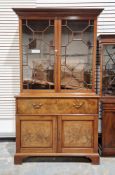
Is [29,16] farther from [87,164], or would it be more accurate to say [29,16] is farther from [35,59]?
[87,164]

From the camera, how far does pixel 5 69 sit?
4.12m

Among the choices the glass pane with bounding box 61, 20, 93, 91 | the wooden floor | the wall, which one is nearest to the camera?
the wooden floor

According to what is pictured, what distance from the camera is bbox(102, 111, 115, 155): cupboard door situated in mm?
3487

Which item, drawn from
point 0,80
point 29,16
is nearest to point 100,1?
point 29,16

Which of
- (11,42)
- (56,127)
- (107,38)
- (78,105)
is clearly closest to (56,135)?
(56,127)

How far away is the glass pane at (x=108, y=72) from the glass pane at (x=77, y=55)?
0.62 m

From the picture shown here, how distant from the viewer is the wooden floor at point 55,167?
306 cm

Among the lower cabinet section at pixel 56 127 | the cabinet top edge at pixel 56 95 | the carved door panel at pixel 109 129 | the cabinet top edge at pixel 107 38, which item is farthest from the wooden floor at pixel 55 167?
the cabinet top edge at pixel 107 38

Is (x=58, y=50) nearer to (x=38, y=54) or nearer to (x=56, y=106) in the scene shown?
(x=38, y=54)

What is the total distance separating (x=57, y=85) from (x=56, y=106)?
304 millimetres

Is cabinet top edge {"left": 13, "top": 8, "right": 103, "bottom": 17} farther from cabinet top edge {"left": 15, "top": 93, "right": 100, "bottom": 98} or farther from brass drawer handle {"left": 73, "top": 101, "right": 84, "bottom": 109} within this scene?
brass drawer handle {"left": 73, "top": 101, "right": 84, "bottom": 109}

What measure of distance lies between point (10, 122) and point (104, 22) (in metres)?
2.43

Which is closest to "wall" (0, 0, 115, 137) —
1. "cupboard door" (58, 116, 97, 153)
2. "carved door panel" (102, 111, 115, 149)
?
"cupboard door" (58, 116, 97, 153)

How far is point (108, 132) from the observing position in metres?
3.50
